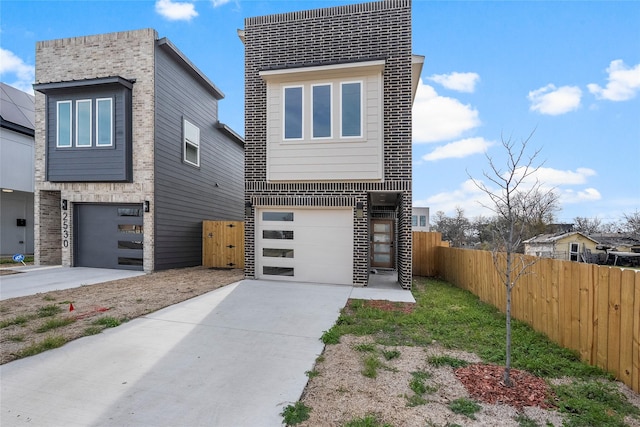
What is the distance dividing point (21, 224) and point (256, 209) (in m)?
14.4

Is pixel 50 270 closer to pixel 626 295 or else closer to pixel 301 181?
pixel 301 181

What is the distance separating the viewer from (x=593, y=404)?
286cm

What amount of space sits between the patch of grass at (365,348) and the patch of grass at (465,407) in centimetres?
137

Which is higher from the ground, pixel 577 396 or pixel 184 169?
pixel 184 169

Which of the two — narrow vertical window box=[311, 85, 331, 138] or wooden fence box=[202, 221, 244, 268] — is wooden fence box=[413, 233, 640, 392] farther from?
wooden fence box=[202, 221, 244, 268]

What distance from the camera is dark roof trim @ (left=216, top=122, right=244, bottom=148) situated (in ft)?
50.4

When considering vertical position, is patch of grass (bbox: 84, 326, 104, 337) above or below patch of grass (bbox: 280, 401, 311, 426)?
above

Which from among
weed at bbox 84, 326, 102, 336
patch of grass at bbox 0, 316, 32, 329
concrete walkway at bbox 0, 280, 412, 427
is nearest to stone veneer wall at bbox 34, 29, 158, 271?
patch of grass at bbox 0, 316, 32, 329

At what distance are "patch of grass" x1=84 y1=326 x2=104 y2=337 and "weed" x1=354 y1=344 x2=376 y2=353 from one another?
380 centimetres

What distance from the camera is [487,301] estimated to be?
22.9ft

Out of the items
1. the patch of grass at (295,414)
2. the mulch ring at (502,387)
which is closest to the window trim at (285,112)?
the mulch ring at (502,387)

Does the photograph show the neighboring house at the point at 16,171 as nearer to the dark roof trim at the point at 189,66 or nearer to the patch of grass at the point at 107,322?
the dark roof trim at the point at 189,66

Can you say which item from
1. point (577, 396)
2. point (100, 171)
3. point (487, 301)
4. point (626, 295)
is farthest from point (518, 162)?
point (100, 171)

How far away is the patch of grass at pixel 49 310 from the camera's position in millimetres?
5570
